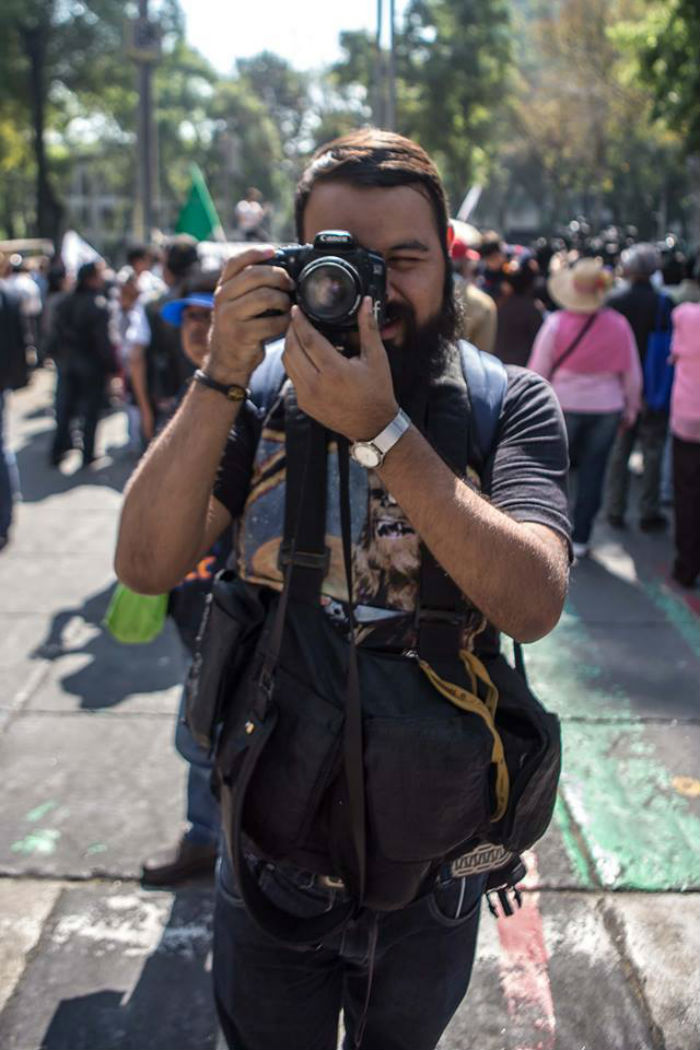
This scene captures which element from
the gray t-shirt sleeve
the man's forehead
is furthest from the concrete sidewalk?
the man's forehead

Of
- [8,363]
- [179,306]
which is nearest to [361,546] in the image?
[179,306]

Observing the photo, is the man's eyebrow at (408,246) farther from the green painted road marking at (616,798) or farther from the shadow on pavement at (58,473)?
the shadow on pavement at (58,473)

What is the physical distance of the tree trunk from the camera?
3008 centimetres

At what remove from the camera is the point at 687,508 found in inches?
216

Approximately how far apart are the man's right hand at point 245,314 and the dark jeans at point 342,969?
756 mm

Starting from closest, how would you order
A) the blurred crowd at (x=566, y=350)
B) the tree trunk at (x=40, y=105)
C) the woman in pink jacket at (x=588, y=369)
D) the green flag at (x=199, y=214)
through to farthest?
the blurred crowd at (x=566, y=350) < the woman in pink jacket at (x=588, y=369) < the green flag at (x=199, y=214) < the tree trunk at (x=40, y=105)

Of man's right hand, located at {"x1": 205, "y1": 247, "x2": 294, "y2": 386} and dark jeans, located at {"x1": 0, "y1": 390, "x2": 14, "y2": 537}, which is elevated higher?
man's right hand, located at {"x1": 205, "y1": 247, "x2": 294, "y2": 386}

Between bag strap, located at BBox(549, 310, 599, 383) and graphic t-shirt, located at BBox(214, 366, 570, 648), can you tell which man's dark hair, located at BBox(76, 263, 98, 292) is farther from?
graphic t-shirt, located at BBox(214, 366, 570, 648)

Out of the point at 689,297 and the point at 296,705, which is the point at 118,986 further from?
the point at 689,297

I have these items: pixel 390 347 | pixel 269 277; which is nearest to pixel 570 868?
pixel 390 347

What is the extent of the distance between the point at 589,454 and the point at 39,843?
392cm

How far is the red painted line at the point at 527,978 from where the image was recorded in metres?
2.38

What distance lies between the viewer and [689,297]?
5988 mm

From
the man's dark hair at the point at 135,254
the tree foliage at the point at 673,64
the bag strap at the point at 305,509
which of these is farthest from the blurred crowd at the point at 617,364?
the tree foliage at the point at 673,64
